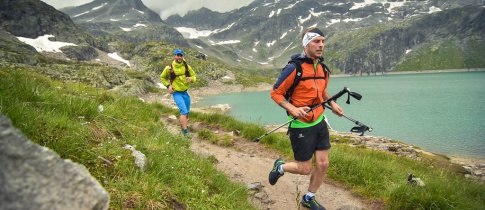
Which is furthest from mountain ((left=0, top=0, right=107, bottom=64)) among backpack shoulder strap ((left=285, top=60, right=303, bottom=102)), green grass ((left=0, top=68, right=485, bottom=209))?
backpack shoulder strap ((left=285, top=60, right=303, bottom=102))

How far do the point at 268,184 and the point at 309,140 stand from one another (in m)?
2.33

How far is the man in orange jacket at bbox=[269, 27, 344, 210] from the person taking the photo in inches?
212

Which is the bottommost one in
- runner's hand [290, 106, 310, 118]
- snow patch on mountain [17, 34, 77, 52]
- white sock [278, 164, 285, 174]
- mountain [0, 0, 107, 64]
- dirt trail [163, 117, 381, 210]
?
dirt trail [163, 117, 381, 210]

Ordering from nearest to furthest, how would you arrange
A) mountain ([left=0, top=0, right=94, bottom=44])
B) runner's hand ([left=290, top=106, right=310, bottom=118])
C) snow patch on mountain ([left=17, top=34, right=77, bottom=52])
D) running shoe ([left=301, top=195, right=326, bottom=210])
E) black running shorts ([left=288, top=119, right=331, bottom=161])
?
runner's hand ([left=290, top=106, right=310, bottom=118]) < black running shorts ([left=288, top=119, right=331, bottom=161]) < running shoe ([left=301, top=195, right=326, bottom=210]) < snow patch on mountain ([left=17, top=34, right=77, bottom=52]) < mountain ([left=0, top=0, right=94, bottom=44])

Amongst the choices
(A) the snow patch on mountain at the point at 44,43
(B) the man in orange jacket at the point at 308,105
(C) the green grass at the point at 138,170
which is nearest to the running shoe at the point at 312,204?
(B) the man in orange jacket at the point at 308,105

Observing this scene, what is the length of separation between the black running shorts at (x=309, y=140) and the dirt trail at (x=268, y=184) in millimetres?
737

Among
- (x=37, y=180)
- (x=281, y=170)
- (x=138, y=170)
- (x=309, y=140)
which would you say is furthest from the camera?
(x=281, y=170)

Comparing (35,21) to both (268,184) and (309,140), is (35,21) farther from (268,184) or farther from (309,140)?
(309,140)

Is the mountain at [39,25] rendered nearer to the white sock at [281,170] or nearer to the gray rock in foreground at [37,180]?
the white sock at [281,170]

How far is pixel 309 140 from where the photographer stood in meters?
5.38

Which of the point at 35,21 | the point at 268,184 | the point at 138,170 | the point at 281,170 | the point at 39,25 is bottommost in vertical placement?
the point at 268,184

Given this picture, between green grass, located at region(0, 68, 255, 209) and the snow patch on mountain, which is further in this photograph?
the snow patch on mountain

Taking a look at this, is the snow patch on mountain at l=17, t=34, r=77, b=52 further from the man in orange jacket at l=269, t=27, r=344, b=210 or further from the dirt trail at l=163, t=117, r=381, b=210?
the man in orange jacket at l=269, t=27, r=344, b=210

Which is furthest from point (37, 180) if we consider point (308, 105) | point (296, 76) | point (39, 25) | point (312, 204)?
point (39, 25)
